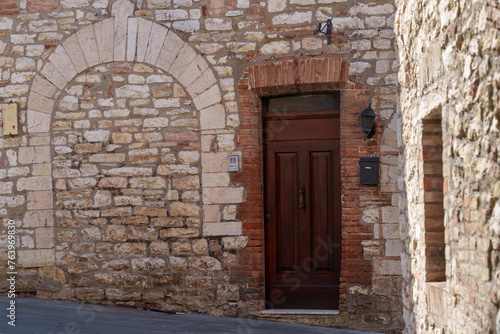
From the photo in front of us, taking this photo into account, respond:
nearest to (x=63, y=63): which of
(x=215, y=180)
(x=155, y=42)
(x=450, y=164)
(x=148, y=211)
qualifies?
(x=155, y=42)

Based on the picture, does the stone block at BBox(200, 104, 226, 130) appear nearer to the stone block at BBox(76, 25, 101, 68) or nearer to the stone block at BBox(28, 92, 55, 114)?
the stone block at BBox(76, 25, 101, 68)

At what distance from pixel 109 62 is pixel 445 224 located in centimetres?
458

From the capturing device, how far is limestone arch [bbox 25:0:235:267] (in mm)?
7238

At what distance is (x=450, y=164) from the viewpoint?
3787 millimetres

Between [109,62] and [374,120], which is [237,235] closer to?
[374,120]

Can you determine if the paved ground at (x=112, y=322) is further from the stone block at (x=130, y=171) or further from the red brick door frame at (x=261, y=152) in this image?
the stone block at (x=130, y=171)

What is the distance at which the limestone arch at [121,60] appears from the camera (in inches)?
285

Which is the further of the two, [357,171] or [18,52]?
[18,52]

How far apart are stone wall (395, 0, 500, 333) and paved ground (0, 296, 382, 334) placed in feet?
5.97

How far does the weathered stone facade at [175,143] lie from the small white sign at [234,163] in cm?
6

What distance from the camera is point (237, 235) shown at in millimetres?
7191

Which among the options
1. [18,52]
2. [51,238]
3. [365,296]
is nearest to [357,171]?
[365,296]

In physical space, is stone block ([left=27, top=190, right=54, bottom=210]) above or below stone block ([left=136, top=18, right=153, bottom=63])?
below

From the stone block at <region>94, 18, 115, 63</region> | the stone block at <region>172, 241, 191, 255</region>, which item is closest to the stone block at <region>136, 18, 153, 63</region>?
the stone block at <region>94, 18, 115, 63</region>
